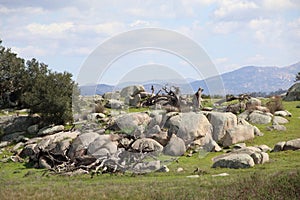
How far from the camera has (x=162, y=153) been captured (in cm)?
3209

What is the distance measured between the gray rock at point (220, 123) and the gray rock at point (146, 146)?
6.00 metres

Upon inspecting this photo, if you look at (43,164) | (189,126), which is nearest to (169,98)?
(189,126)

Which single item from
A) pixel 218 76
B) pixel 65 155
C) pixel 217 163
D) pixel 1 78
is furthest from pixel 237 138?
pixel 1 78

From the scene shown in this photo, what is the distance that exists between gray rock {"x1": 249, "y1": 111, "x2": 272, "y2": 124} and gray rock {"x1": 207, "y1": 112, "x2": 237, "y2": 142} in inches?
192

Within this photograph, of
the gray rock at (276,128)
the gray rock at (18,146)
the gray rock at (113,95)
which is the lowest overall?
the gray rock at (18,146)

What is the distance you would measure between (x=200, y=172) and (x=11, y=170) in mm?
14468

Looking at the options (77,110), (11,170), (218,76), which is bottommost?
(11,170)

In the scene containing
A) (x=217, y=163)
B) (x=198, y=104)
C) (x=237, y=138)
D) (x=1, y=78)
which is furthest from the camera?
(x=1, y=78)

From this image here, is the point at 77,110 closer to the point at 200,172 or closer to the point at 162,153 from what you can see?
the point at 162,153

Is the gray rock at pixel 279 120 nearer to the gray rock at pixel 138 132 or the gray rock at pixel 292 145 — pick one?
the gray rock at pixel 292 145

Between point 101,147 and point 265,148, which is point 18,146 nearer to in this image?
point 101,147

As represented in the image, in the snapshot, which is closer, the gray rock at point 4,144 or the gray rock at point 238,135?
the gray rock at point 238,135

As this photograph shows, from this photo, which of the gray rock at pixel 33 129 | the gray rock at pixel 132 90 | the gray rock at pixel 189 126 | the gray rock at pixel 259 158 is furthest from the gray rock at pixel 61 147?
the gray rock at pixel 132 90

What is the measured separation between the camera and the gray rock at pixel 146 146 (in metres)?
31.3
